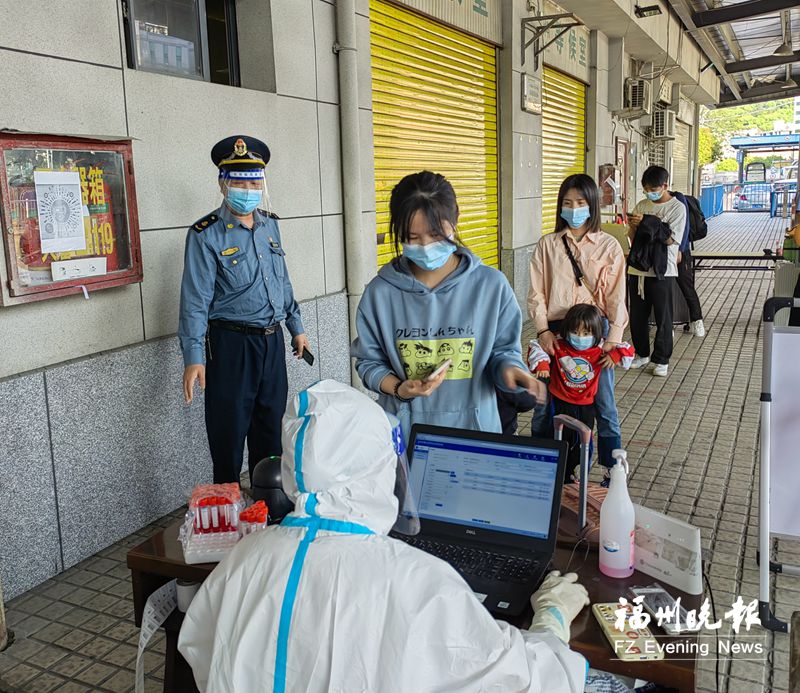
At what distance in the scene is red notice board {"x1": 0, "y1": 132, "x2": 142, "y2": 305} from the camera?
3.17 meters

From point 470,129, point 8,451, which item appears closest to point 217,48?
point 8,451

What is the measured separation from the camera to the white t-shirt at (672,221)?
695 cm

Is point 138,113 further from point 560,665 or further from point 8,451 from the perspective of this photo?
point 560,665

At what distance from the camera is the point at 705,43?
18.2 m

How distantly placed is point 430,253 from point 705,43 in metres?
18.6

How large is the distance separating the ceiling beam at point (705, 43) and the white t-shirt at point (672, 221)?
878 cm

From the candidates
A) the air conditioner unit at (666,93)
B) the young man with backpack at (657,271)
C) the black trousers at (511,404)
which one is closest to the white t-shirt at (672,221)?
the young man with backpack at (657,271)

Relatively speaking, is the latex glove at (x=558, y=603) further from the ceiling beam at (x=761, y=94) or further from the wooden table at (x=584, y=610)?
the ceiling beam at (x=761, y=94)

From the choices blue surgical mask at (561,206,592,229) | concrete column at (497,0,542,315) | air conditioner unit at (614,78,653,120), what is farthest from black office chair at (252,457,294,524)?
air conditioner unit at (614,78,653,120)

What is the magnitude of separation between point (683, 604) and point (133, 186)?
3126 mm

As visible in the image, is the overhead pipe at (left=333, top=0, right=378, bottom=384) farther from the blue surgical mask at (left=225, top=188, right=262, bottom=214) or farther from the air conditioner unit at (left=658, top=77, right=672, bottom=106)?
the air conditioner unit at (left=658, top=77, right=672, bottom=106)

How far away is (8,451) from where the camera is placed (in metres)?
3.23

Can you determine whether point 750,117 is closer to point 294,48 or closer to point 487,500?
point 294,48

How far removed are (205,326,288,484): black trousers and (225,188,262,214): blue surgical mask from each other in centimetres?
60
